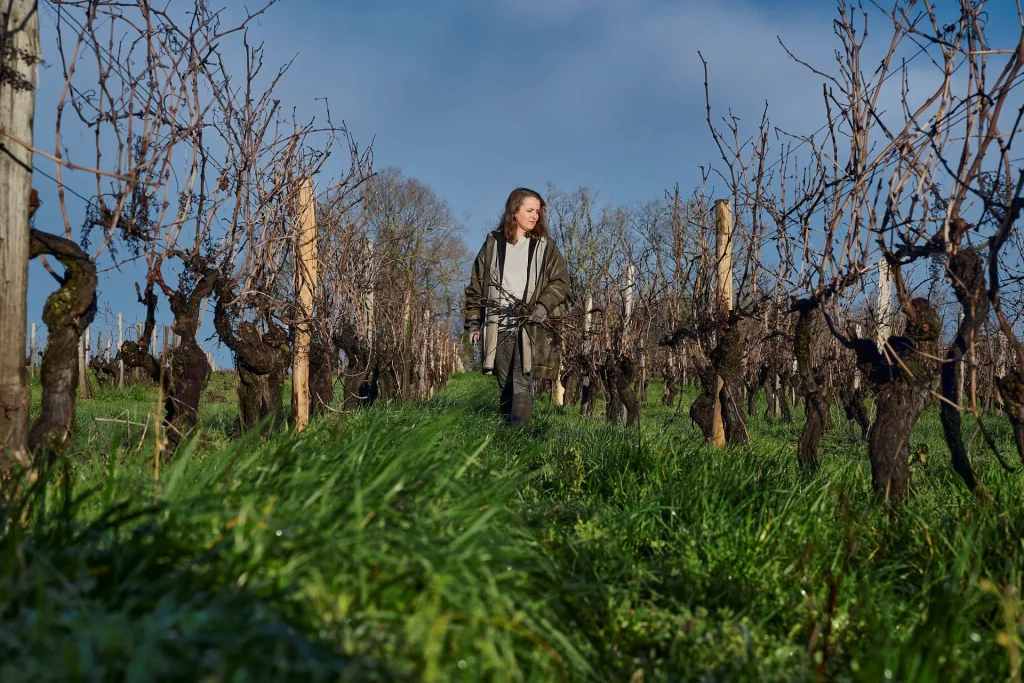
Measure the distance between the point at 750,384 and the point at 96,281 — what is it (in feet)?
34.7

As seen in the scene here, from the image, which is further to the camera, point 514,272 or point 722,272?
point 722,272

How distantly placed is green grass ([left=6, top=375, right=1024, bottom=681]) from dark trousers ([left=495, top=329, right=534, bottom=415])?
286 centimetres

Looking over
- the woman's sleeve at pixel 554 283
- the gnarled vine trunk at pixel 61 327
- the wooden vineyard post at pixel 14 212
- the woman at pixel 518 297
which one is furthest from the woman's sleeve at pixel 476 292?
the wooden vineyard post at pixel 14 212

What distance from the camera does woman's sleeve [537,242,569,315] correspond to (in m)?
6.47

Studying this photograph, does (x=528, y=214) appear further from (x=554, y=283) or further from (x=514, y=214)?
(x=554, y=283)

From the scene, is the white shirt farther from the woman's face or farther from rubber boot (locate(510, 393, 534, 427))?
rubber boot (locate(510, 393, 534, 427))

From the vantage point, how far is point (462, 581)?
1.86m

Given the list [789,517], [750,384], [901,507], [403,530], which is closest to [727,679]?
[403,530]

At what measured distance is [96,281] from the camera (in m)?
4.06

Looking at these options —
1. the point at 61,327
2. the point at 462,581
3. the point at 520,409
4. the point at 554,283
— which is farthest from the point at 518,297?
the point at 462,581

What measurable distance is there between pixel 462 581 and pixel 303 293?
5.26 meters

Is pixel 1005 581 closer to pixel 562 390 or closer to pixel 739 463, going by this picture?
pixel 739 463

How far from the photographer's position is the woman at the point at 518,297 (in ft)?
21.3

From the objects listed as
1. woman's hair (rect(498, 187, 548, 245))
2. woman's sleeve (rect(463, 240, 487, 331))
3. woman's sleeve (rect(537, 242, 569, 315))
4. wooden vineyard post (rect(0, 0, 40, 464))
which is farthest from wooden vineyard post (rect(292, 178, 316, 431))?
wooden vineyard post (rect(0, 0, 40, 464))
